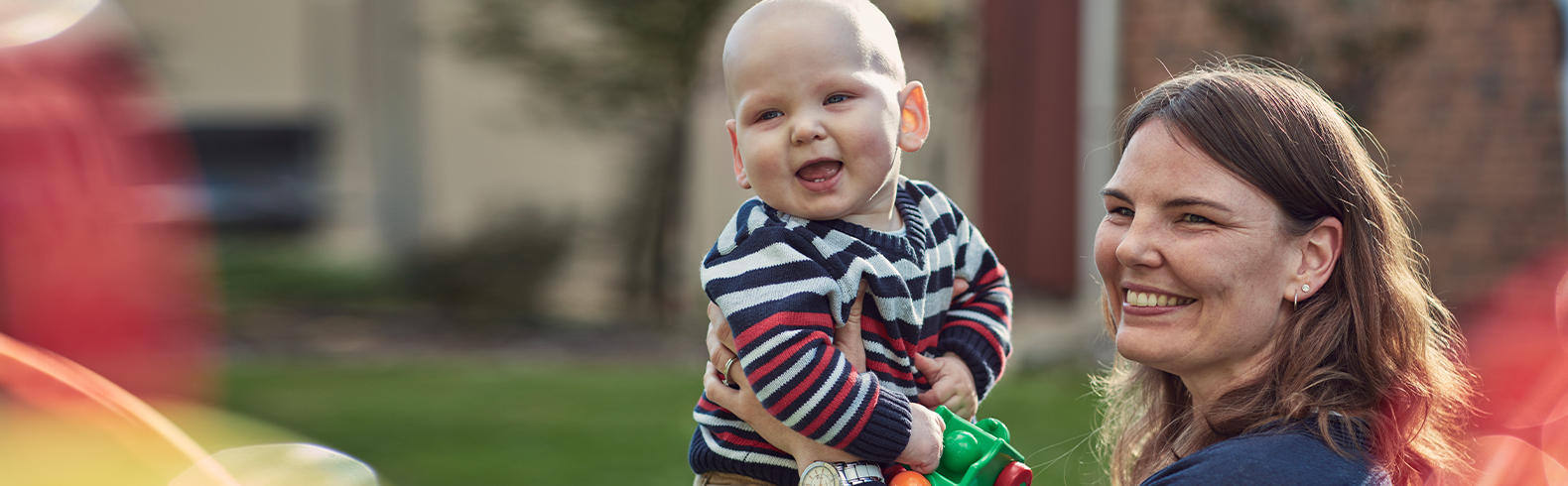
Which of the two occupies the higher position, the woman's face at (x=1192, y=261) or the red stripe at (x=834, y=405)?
the woman's face at (x=1192, y=261)

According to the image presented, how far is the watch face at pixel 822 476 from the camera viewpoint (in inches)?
75.1

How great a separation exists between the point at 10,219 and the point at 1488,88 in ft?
29.5

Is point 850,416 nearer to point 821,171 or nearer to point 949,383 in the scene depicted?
point 949,383

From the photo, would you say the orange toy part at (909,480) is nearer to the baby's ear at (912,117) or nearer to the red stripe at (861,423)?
the red stripe at (861,423)

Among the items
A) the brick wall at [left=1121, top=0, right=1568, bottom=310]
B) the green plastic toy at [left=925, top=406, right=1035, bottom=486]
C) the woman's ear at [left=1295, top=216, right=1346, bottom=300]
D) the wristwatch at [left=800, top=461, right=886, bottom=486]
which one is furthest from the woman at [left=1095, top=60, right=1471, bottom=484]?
the brick wall at [left=1121, top=0, right=1568, bottom=310]

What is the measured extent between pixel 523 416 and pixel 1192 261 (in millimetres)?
5483

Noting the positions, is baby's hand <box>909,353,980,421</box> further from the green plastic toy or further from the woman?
the woman

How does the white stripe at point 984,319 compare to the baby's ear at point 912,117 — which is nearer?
the baby's ear at point 912,117

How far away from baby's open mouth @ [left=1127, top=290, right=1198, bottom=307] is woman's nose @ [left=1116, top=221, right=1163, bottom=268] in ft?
0.20

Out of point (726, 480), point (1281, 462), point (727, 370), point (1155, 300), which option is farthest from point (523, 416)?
point (1281, 462)

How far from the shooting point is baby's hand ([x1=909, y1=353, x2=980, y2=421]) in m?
2.07

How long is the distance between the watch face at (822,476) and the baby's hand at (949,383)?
245mm

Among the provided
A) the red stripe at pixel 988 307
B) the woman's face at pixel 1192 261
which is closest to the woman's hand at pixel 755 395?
the red stripe at pixel 988 307

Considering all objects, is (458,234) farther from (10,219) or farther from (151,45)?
(10,219)
